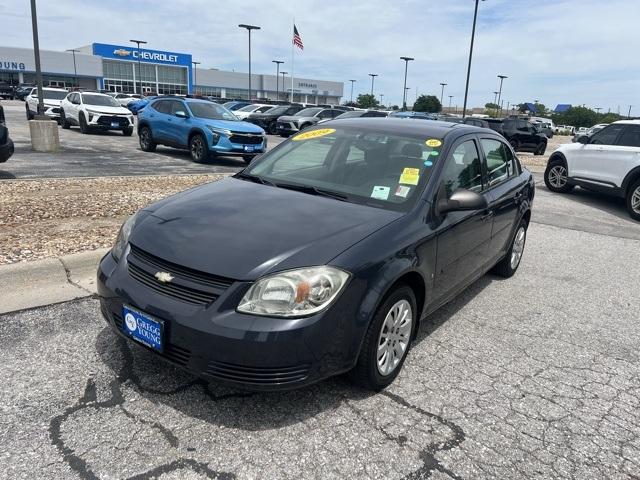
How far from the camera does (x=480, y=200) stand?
351 cm

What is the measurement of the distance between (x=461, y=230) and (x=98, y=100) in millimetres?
19114

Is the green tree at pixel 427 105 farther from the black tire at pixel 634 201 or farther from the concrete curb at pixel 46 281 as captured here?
the concrete curb at pixel 46 281

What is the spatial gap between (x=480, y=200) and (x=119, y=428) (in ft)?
8.71

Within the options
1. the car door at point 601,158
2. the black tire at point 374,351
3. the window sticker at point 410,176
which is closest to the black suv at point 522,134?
the car door at point 601,158

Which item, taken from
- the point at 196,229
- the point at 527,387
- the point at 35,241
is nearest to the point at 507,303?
the point at 527,387

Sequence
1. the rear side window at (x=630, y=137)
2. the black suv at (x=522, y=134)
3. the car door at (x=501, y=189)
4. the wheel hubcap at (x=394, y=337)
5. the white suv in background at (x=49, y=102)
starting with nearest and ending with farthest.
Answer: the wheel hubcap at (x=394, y=337) → the car door at (x=501, y=189) → the rear side window at (x=630, y=137) → the white suv in background at (x=49, y=102) → the black suv at (x=522, y=134)

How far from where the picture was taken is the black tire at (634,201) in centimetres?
970

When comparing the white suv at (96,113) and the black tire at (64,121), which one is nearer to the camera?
the white suv at (96,113)

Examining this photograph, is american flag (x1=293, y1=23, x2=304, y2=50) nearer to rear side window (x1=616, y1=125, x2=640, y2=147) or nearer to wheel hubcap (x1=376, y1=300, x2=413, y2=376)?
rear side window (x1=616, y1=125, x2=640, y2=147)

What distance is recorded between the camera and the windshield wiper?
3537 millimetres

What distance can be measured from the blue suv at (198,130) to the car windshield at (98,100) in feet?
17.6

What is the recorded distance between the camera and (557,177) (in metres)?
12.1

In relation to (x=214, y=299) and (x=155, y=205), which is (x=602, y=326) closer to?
(x=214, y=299)

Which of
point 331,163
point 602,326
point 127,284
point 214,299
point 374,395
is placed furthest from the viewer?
point 602,326
